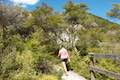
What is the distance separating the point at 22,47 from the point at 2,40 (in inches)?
201

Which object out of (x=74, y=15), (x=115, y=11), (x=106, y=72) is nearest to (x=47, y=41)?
(x=74, y=15)

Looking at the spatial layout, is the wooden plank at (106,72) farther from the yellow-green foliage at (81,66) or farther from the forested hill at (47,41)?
the yellow-green foliage at (81,66)

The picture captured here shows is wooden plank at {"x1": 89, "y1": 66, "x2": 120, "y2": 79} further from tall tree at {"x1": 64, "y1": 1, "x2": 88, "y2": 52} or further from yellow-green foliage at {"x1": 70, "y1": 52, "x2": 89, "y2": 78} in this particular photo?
tall tree at {"x1": 64, "y1": 1, "x2": 88, "y2": 52}

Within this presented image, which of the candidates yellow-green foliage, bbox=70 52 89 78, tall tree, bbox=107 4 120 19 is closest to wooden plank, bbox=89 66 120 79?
yellow-green foliage, bbox=70 52 89 78

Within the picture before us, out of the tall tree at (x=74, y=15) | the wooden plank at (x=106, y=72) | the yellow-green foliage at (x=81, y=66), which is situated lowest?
the yellow-green foliage at (x=81, y=66)

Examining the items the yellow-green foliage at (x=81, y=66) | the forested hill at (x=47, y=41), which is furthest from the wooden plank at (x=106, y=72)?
the yellow-green foliage at (x=81, y=66)

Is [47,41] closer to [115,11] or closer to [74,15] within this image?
[74,15]

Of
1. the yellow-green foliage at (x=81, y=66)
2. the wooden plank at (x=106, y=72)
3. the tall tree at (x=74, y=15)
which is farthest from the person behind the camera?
the tall tree at (x=74, y=15)

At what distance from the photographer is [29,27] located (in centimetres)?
2777

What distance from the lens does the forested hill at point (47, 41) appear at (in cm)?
1016

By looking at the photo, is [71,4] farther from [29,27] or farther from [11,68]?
[11,68]

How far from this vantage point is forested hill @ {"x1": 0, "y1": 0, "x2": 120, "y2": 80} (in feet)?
33.3

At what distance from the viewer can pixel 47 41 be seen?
27.4 metres

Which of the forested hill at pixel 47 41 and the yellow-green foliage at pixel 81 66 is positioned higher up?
the forested hill at pixel 47 41
